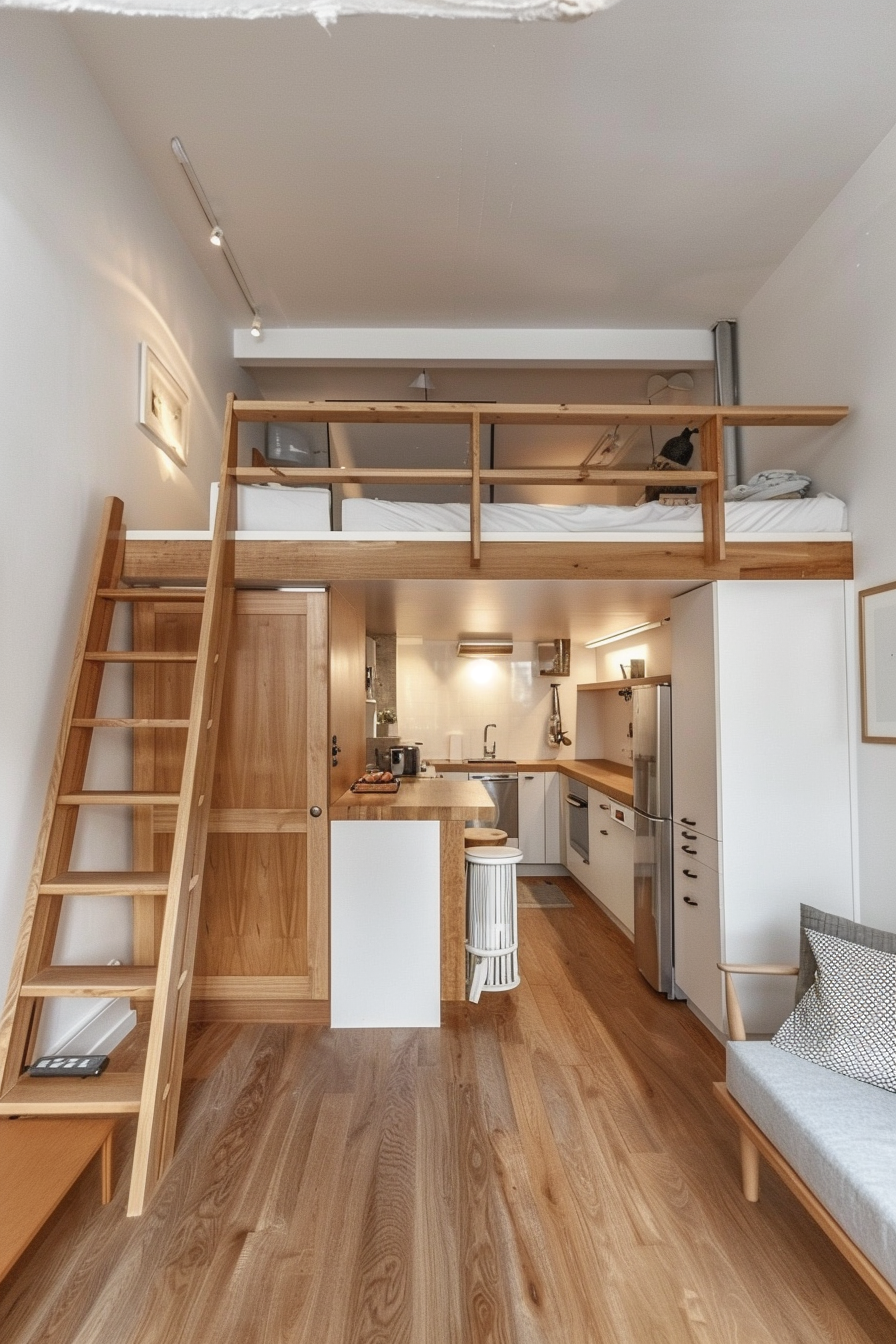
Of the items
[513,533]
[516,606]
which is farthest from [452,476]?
[516,606]

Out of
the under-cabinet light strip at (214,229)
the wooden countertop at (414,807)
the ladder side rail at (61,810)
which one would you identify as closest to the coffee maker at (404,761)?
the wooden countertop at (414,807)

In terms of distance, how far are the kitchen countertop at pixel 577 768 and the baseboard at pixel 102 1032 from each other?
2865mm

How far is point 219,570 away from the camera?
2816 millimetres

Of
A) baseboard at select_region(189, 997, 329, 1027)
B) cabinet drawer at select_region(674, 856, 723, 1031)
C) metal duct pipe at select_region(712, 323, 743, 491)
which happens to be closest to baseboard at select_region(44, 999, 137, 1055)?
baseboard at select_region(189, 997, 329, 1027)

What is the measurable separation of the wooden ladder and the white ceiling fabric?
6.03ft

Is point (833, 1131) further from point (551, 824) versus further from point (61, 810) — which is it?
point (551, 824)

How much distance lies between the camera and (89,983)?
7.18 feet

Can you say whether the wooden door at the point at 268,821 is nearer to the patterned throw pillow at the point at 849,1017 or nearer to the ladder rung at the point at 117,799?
the ladder rung at the point at 117,799

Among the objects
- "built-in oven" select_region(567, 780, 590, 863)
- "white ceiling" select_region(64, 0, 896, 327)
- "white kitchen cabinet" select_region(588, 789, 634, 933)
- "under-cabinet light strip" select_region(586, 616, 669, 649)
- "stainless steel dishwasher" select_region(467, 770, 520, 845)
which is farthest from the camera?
"stainless steel dishwasher" select_region(467, 770, 520, 845)

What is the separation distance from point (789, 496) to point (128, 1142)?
353 centimetres

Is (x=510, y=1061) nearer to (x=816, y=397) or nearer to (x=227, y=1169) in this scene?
(x=227, y=1169)

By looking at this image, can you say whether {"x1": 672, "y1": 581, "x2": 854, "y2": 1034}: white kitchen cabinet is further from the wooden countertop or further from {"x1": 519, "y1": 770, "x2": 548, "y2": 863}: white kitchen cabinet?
{"x1": 519, "y1": 770, "x2": 548, "y2": 863}: white kitchen cabinet

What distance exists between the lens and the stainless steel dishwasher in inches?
235

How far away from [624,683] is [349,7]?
4.49 metres
